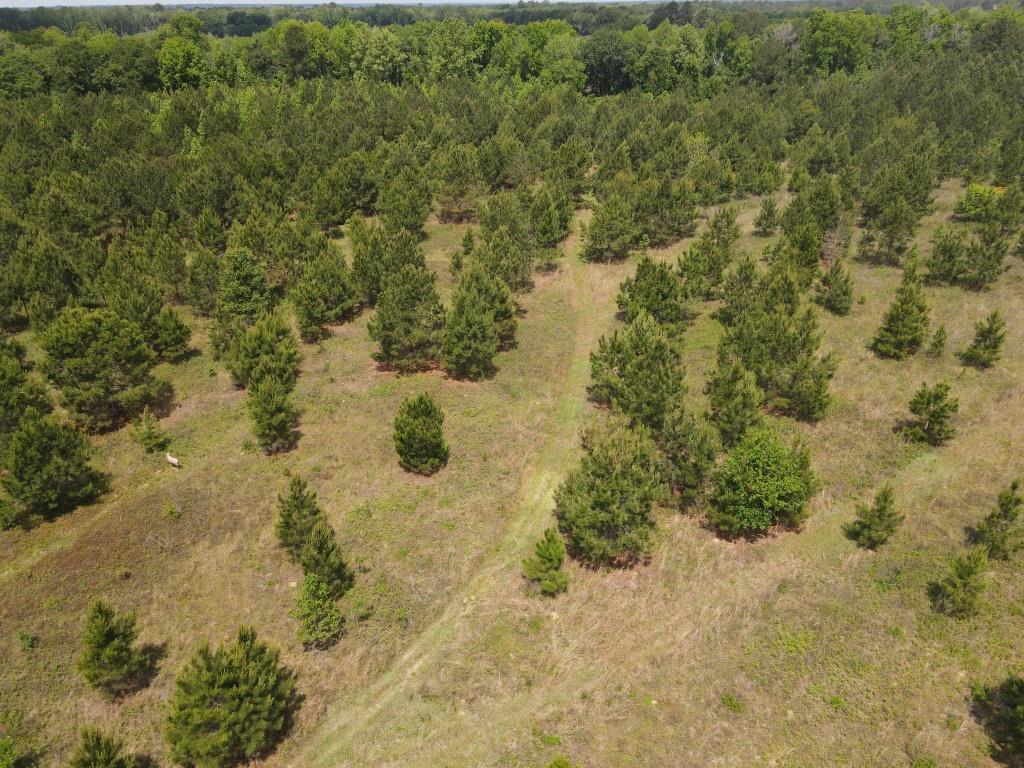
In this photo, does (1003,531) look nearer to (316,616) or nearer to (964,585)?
(964,585)

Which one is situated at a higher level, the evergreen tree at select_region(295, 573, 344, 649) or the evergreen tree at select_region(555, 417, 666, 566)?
the evergreen tree at select_region(555, 417, 666, 566)

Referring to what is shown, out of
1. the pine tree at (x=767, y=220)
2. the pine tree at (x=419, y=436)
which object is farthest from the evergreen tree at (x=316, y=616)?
the pine tree at (x=767, y=220)

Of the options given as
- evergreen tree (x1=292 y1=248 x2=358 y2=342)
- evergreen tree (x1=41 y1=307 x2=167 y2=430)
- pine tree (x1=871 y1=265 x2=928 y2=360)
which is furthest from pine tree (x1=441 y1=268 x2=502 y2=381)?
pine tree (x1=871 y1=265 x2=928 y2=360)

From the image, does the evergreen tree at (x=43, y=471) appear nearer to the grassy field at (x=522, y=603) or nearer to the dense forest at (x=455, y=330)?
the dense forest at (x=455, y=330)

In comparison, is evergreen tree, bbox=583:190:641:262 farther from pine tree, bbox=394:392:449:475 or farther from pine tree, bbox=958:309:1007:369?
pine tree, bbox=394:392:449:475

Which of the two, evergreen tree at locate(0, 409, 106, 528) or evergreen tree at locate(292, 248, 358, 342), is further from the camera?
evergreen tree at locate(292, 248, 358, 342)

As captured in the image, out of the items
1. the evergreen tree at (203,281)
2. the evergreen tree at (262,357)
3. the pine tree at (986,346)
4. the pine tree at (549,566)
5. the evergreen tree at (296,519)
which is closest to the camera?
the pine tree at (549,566)
